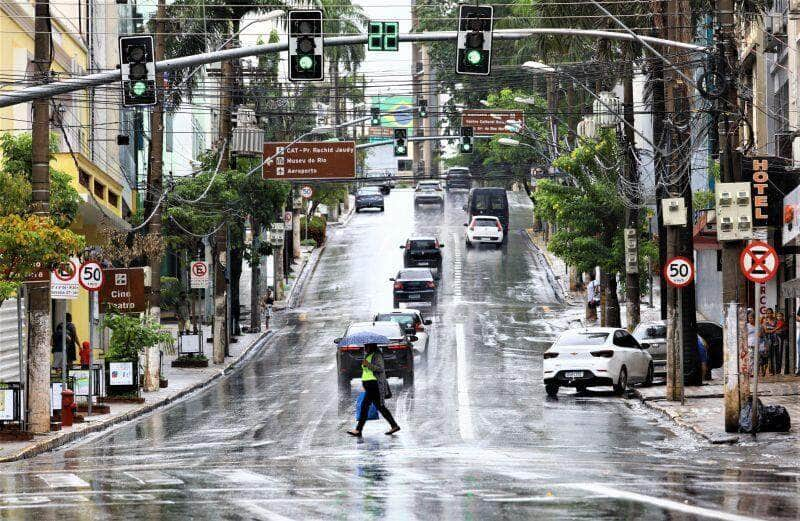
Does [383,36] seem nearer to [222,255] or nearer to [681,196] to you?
[681,196]

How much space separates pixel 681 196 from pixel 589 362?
4.13 metres

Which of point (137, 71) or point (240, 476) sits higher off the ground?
point (137, 71)

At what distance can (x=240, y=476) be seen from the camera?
1647 centimetres

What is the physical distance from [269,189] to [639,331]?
17.5 metres

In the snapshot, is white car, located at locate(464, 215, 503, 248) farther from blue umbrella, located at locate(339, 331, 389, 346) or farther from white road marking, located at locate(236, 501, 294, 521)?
white road marking, located at locate(236, 501, 294, 521)

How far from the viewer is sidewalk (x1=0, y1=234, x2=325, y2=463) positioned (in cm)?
2220

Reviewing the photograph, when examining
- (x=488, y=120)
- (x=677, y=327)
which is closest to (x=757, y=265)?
(x=677, y=327)

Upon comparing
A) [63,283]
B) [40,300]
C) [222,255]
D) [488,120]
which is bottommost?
[40,300]

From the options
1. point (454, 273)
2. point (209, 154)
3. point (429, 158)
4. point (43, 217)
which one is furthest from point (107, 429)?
point (429, 158)

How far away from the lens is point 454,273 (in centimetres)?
6869

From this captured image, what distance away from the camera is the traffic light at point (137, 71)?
65.0ft

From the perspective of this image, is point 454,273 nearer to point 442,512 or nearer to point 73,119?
point 73,119

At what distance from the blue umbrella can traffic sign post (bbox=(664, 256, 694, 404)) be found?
7.72 metres

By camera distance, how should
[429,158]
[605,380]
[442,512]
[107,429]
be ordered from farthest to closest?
[429,158]
[605,380]
[107,429]
[442,512]
